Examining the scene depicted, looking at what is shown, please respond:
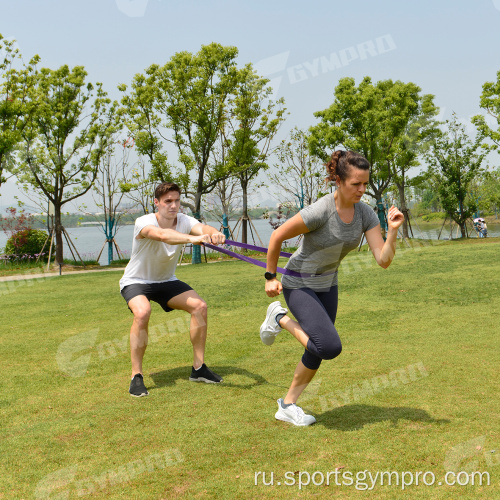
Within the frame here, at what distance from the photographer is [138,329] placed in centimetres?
511

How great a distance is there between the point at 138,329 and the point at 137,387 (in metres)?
0.52

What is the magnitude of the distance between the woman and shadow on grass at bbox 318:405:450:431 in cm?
19

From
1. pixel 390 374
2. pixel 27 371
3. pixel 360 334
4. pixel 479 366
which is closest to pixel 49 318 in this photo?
pixel 27 371

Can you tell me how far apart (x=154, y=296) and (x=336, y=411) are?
82.8 inches

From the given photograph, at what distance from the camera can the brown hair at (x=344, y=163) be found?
3770mm

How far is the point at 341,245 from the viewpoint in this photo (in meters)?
3.98

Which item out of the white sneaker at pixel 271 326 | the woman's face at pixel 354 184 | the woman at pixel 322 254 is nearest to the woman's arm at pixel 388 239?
the woman at pixel 322 254

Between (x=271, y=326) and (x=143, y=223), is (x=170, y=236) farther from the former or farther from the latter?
(x=271, y=326)

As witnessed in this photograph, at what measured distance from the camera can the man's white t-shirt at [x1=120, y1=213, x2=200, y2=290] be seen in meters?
5.18

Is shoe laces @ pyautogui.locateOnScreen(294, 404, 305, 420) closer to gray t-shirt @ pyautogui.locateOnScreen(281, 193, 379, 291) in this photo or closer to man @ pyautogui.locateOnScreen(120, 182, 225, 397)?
gray t-shirt @ pyautogui.locateOnScreen(281, 193, 379, 291)

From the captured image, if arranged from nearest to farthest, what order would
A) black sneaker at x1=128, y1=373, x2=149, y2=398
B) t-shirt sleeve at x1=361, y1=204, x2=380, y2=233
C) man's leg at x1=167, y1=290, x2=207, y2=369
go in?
t-shirt sleeve at x1=361, y1=204, x2=380, y2=233 < black sneaker at x1=128, y1=373, x2=149, y2=398 < man's leg at x1=167, y1=290, x2=207, y2=369

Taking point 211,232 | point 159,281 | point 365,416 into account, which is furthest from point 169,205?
point 365,416

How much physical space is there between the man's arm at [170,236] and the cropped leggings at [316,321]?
32.1 inches

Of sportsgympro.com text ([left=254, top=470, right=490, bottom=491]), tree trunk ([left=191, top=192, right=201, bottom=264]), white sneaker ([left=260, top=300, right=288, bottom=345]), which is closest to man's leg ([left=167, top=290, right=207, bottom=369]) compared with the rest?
white sneaker ([left=260, top=300, right=288, bottom=345])
